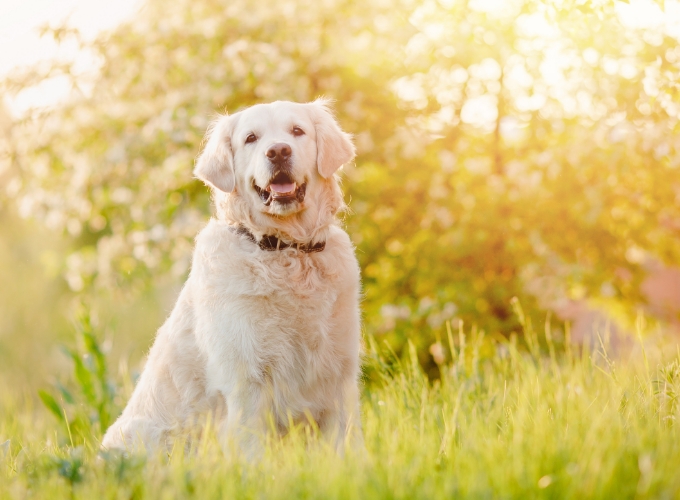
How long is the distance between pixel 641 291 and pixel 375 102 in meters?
2.95

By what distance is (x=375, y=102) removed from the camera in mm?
6227

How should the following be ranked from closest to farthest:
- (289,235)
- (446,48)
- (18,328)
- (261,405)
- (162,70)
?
(261,405) < (289,235) < (446,48) < (162,70) < (18,328)

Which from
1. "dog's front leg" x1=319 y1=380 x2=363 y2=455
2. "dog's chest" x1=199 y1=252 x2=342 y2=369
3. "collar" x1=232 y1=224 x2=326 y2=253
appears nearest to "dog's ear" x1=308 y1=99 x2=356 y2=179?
"collar" x1=232 y1=224 x2=326 y2=253

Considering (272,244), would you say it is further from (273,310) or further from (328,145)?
(328,145)

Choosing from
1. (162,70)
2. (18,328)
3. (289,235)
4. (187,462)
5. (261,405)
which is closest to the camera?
(187,462)

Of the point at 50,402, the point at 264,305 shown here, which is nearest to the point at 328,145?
the point at 264,305

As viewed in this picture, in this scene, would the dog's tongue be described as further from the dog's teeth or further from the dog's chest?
the dog's chest

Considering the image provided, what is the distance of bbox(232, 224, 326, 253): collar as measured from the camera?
317cm

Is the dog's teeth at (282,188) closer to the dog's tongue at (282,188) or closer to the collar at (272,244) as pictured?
the dog's tongue at (282,188)

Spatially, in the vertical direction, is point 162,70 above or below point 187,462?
above

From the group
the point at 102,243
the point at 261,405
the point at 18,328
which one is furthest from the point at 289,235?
the point at 18,328

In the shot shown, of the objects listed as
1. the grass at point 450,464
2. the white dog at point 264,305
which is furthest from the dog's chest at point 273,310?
the grass at point 450,464

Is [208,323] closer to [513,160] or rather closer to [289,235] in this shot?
[289,235]

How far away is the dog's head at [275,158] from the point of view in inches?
124
